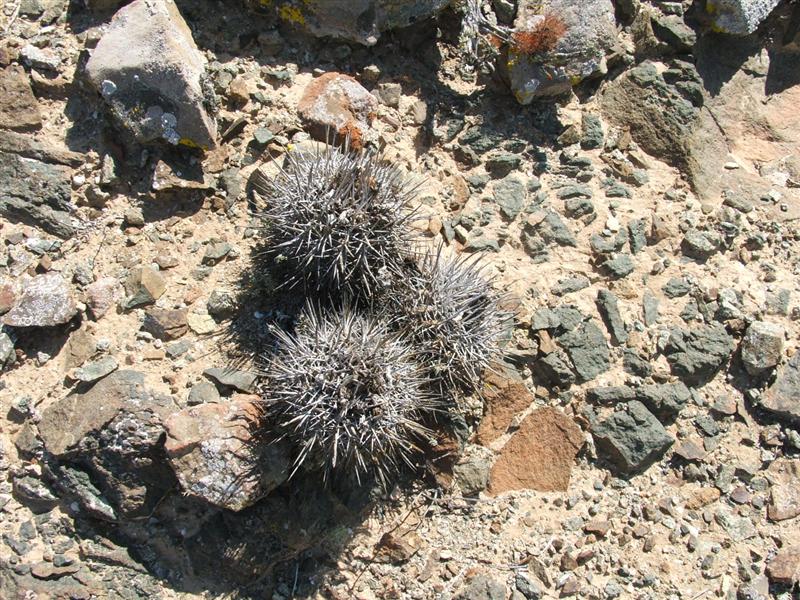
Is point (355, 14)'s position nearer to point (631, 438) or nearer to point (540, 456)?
point (540, 456)

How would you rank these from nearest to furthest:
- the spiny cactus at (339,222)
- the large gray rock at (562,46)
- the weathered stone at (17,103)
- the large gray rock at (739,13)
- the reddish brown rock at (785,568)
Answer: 1. the spiny cactus at (339,222)
2. the reddish brown rock at (785,568)
3. the weathered stone at (17,103)
4. the large gray rock at (562,46)
5. the large gray rock at (739,13)

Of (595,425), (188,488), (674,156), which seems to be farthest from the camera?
(674,156)

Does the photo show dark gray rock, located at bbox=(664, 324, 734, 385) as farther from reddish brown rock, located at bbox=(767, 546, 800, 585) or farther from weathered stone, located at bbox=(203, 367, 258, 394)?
weathered stone, located at bbox=(203, 367, 258, 394)

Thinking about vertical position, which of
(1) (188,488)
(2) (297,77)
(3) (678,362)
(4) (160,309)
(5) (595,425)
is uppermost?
(2) (297,77)

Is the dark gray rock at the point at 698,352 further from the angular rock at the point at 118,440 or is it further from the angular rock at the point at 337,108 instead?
the angular rock at the point at 118,440

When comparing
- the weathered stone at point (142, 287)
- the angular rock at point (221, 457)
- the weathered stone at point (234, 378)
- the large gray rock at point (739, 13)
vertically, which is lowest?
the angular rock at point (221, 457)

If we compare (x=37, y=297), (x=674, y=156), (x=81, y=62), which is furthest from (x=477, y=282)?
(x=81, y=62)

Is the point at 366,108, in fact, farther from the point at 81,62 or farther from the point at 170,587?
the point at 170,587

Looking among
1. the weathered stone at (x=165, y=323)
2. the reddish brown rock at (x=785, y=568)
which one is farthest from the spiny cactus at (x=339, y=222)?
the reddish brown rock at (x=785, y=568)
